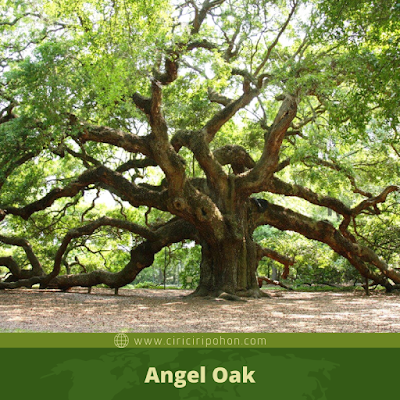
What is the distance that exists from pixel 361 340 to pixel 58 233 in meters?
10.7

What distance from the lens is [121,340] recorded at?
11.2 feet

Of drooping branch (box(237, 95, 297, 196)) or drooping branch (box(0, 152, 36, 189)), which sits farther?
drooping branch (box(0, 152, 36, 189))

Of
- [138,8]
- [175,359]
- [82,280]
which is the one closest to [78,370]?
[175,359]

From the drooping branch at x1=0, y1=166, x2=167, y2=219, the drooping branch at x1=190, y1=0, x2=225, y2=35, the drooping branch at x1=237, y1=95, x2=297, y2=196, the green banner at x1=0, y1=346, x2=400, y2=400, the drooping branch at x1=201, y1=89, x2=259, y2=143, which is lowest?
the green banner at x1=0, y1=346, x2=400, y2=400

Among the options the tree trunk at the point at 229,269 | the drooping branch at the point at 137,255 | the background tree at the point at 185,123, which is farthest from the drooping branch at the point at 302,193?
the drooping branch at the point at 137,255

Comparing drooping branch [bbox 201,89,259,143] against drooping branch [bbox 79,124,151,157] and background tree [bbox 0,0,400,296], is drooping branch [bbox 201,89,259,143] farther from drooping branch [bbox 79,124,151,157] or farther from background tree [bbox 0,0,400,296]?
drooping branch [bbox 79,124,151,157]

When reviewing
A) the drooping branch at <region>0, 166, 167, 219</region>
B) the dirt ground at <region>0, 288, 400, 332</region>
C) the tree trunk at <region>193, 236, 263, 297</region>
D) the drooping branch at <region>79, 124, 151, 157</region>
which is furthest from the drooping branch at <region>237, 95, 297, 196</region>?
the dirt ground at <region>0, 288, 400, 332</region>

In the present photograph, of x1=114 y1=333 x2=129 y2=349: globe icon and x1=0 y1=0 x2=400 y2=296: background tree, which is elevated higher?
x1=0 y1=0 x2=400 y2=296: background tree

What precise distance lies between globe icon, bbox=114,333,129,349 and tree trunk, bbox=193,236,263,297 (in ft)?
17.6

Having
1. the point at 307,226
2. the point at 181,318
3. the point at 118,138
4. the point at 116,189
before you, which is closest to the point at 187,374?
the point at 181,318

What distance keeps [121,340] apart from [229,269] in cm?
585

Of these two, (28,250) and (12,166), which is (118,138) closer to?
(12,166)

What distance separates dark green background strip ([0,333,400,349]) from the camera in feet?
11.0

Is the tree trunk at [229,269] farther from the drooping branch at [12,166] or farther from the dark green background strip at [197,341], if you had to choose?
the dark green background strip at [197,341]
